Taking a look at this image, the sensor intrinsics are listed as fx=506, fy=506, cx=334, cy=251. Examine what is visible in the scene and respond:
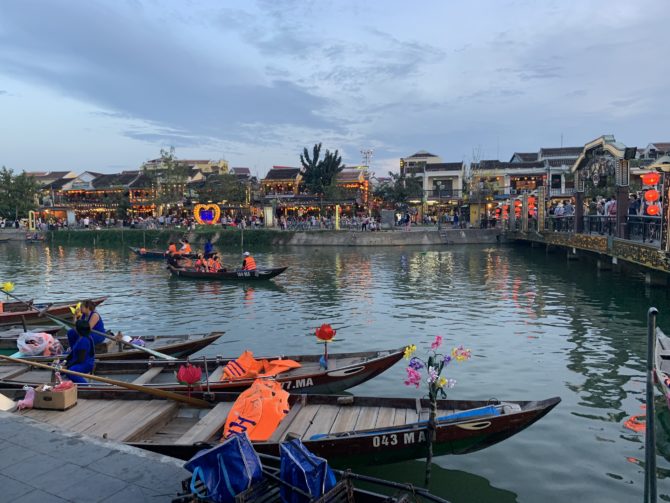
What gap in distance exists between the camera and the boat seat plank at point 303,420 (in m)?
7.41

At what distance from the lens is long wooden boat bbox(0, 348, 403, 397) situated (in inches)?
368

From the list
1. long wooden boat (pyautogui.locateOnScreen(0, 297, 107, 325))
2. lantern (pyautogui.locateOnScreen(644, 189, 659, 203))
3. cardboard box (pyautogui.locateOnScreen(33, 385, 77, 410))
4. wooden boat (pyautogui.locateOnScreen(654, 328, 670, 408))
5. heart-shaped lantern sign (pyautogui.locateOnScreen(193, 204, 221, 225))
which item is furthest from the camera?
heart-shaped lantern sign (pyautogui.locateOnScreen(193, 204, 221, 225))

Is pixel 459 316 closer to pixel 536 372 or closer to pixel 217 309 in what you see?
pixel 536 372

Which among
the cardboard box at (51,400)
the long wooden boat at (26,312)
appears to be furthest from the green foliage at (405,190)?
the cardboard box at (51,400)

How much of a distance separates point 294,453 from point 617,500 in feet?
16.5

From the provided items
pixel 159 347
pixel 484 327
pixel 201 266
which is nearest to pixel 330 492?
pixel 159 347

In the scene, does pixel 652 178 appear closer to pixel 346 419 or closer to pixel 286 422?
pixel 346 419

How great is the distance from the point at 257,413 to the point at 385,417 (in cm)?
192

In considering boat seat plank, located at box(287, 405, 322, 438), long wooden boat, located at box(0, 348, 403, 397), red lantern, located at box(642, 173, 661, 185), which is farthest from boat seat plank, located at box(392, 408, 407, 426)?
red lantern, located at box(642, 173, 661, 185)

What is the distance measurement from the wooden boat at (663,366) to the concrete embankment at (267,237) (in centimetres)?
3981

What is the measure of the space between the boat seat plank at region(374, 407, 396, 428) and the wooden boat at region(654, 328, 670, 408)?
510 cm

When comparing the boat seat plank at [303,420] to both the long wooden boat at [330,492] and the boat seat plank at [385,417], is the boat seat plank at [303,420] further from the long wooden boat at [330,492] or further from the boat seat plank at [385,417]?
the long wooden boat at [330,492]

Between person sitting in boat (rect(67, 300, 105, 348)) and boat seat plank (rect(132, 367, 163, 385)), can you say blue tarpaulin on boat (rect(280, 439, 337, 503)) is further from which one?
person sitting in boat (rect(67, 300, 105, 348))

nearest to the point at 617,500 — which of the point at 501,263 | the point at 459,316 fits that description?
the point at 459,316
